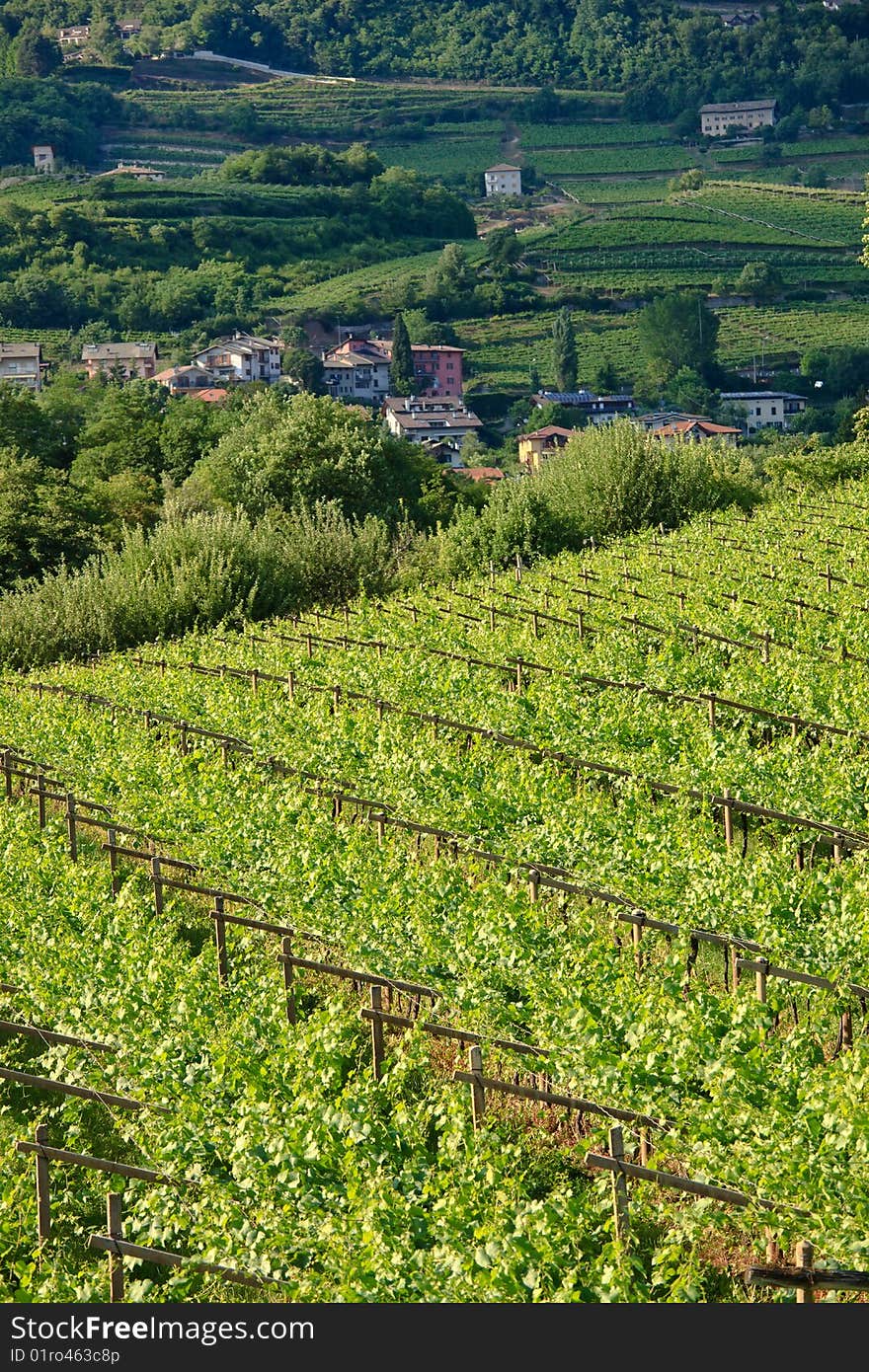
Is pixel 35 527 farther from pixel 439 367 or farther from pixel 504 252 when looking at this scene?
pixel 504 252

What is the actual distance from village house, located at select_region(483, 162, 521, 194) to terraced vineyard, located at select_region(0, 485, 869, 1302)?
14920 centimetres

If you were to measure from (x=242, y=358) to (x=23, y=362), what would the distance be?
41.6ft

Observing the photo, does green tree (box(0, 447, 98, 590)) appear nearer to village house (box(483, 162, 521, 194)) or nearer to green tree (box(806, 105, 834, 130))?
Answer: village house (box(483, 162, 521, 194))

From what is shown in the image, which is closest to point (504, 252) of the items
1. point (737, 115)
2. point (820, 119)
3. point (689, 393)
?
point (689, 393)

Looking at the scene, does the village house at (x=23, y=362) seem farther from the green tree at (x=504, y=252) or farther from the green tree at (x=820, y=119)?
the green tree at (x=820, y=119)

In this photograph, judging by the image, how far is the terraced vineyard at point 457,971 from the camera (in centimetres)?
693

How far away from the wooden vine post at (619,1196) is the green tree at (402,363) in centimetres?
9158

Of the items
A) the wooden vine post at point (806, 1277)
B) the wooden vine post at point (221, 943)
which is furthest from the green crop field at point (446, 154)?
the wooden vine post at point (806, 1277)

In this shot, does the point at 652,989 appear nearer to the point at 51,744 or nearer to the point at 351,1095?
the point at 351,1095

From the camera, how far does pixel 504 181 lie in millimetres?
160000

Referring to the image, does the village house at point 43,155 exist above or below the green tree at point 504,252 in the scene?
above

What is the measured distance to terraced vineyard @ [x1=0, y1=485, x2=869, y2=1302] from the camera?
22.7 ft

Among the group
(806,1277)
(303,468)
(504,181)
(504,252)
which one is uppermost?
(504,181)

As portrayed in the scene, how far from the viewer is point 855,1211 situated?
6645 mm
